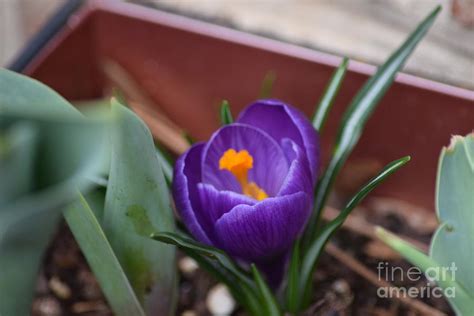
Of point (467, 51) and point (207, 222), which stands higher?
point (467, 51)

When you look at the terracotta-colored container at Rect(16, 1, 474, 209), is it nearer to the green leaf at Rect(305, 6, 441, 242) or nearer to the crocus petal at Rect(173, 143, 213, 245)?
the green leaf at Rect(305, 6, 441, 242)

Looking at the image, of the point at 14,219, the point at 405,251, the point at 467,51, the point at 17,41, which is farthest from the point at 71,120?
the point at 17,41

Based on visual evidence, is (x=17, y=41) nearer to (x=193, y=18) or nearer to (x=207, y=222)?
(x=193, y=18)

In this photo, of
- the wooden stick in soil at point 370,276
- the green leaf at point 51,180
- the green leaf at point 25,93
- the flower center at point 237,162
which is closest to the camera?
the green leaf at point 51,180

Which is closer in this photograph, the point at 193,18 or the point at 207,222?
the point at 207,222

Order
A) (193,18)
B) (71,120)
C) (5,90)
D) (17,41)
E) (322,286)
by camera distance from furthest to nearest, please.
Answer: (17,41), (193,18), (322,286), (5,90), (71,120)

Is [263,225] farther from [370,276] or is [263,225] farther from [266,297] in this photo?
[370,276]

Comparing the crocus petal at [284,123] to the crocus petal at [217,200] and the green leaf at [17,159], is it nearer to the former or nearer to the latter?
the crocus petal at [217,200]

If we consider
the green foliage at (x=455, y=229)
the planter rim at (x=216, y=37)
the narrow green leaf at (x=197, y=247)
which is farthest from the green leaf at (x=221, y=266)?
the planter rim at (x=216, y=37)
